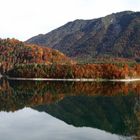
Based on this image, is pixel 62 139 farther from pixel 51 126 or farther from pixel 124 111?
pixel 124 111

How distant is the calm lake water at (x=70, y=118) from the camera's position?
193 feet

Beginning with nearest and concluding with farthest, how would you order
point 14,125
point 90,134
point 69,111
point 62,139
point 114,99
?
point 62,139 → point 90,134 → point 14,125 → point 69,111 → point 114,99

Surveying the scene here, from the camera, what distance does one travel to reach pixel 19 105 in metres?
101

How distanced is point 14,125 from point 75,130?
1041 centimetres

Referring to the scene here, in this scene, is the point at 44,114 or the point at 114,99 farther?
the point at 114,99

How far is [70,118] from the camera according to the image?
8194cm

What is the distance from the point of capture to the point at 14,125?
223 feet

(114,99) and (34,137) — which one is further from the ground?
(34,137)

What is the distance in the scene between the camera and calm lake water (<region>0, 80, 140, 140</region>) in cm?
5875

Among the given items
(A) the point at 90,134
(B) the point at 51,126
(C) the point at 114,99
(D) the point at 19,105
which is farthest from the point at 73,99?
(A) the point at 90,134

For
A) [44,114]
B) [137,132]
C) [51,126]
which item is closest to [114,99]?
[44,114]

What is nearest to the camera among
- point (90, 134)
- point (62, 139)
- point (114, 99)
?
point (62, 139)

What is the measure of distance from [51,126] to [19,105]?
110 ft

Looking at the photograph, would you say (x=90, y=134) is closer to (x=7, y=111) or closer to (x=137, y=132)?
(x=137, y=132)
